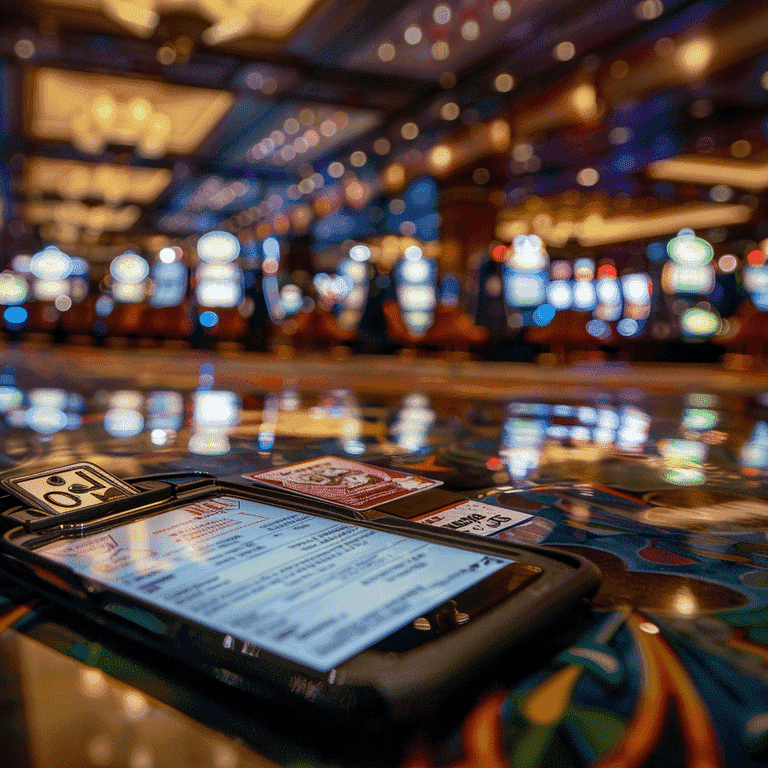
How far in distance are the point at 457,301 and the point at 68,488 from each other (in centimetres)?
799

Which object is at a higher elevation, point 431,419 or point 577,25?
point 577,25

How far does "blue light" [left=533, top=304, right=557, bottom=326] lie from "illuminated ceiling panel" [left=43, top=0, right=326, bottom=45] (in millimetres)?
3985

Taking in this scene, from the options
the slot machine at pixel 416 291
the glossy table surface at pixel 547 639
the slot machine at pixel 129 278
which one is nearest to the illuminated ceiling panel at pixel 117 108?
the slot machine at pixel 129 278

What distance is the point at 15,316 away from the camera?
439 inches

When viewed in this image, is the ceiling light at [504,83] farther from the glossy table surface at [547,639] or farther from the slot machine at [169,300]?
the glossy table surface at [547,639]

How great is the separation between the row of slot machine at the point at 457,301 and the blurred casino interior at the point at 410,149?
0.10 ft

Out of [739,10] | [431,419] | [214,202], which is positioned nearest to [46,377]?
[431,419]

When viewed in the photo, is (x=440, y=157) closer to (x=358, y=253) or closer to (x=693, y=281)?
(x=693, y=281)

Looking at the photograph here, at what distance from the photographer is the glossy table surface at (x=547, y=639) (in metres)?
0.34

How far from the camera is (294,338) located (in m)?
8.50

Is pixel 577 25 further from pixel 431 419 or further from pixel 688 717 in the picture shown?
pixel 688 717

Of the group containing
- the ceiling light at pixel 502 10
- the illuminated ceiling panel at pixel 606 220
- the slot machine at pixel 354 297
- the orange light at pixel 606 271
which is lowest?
the slot machine at pixel 354 297

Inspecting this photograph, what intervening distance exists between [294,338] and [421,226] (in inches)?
347

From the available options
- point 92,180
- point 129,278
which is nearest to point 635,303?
point 129,278
